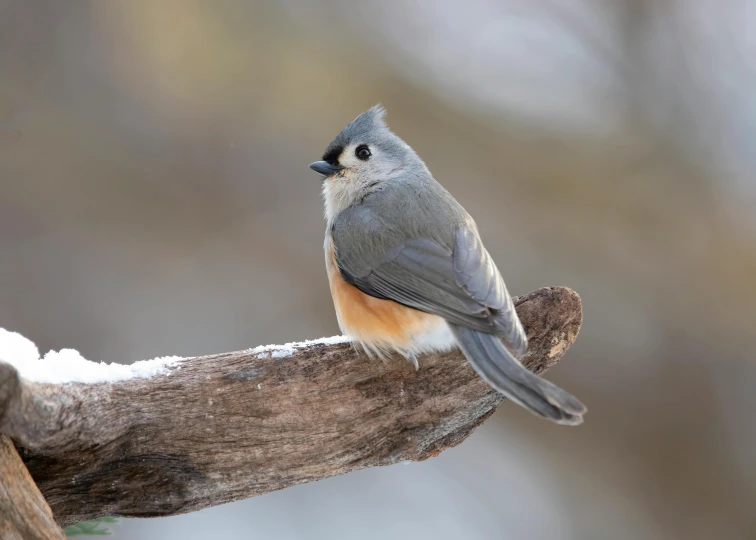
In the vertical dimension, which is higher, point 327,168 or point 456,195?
point 456,195

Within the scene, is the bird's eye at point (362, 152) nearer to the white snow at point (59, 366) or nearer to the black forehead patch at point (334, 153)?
the black forehead patch at point (334, 153)

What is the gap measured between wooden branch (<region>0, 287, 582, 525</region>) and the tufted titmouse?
0.14 meters

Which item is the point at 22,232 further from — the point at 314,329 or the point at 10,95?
the point at 314,329

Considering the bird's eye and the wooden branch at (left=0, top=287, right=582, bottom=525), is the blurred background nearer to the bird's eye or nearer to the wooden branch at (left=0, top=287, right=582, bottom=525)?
the bird's eye

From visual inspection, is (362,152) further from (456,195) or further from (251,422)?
(456,195)

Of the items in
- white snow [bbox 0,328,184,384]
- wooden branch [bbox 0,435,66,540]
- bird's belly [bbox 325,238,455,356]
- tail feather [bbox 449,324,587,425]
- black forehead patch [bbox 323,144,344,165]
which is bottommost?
tail feather [bbox 449,324,587,425]

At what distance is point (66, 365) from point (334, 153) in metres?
1.58

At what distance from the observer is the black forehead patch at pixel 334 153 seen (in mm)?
3271

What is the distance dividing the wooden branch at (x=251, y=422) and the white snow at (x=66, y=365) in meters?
0.03

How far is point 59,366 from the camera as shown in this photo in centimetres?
205

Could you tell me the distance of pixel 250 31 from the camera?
5.14 meters

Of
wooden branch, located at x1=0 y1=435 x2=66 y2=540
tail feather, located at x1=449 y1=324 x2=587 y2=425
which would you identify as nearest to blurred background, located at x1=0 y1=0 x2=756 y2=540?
tail feather, located at x1=449 y1=324 x2=587 y2=425

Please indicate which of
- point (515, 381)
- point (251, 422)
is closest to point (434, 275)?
point (515, 381)

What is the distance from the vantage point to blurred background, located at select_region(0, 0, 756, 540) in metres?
4.50
